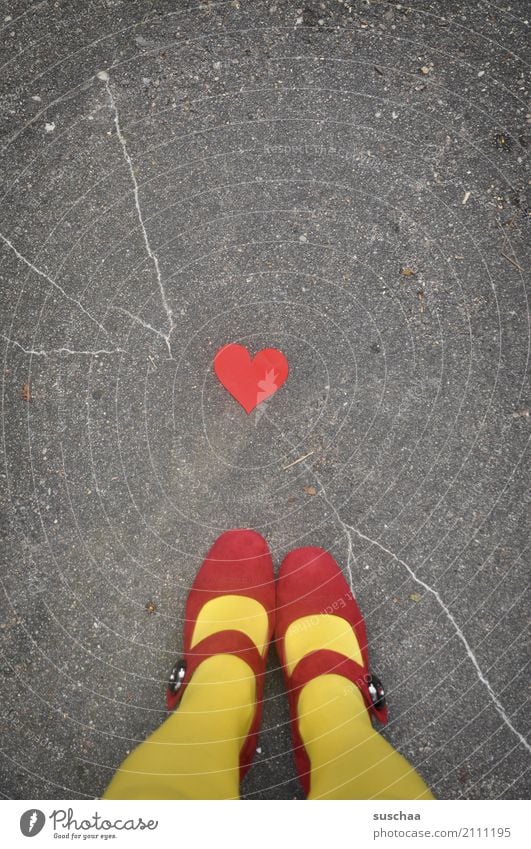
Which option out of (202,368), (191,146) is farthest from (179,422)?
(191,146)

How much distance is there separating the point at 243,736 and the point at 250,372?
33.0 inches

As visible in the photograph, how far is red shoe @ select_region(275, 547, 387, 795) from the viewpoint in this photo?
164 cm

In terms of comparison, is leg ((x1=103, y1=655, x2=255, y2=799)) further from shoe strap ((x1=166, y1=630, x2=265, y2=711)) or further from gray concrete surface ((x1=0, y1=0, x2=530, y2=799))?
gray concrete surface ((x1=0, y1=0, x2=530, y2=799))

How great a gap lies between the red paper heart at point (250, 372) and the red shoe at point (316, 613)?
1.29 feet

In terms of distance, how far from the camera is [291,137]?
1759mm

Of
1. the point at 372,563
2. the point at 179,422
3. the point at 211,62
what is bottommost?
the point at 372,563

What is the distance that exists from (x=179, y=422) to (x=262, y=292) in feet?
1.24

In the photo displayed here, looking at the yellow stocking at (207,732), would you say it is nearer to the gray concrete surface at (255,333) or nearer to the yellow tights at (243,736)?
the yellow tights at (243,736)

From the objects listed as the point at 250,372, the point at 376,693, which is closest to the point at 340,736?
the point at 376,693

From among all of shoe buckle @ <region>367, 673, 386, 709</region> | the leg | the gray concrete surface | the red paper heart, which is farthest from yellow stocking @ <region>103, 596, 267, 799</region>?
the red paper heart

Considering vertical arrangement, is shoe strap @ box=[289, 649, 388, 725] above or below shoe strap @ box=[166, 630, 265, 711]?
below
